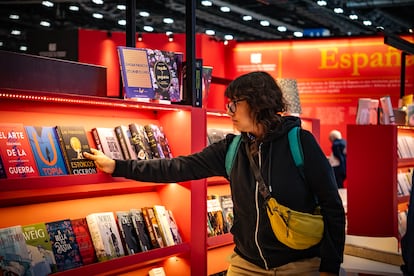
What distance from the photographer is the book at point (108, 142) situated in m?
3.60

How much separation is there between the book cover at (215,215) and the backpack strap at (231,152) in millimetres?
1556

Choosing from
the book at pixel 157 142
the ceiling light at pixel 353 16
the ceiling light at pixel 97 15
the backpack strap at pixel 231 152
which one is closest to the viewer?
the backpack strap at pixel 231 152

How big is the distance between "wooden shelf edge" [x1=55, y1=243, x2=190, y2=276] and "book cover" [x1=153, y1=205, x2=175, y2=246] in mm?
61

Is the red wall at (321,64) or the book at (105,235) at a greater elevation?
the red wall at (321,64)

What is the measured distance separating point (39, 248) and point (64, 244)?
177 mm

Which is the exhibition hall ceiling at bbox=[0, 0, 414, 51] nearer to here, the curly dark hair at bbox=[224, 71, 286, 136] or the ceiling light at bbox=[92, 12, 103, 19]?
the ceiling light at bbox=[92, 12, 103, 19]

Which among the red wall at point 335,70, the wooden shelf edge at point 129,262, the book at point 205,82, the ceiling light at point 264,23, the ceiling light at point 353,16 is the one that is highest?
the ceiling light at point 264,23

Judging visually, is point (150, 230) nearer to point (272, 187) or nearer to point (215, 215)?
point (215, 215)

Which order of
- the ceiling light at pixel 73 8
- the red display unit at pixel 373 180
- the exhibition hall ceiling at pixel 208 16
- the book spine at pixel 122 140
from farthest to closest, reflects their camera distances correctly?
the ceiling light at pixel 73 8, the exhibition hall ceiling at pixel 208 16, the red display unit at pixel 373 180, the book spine at pixel 122 140

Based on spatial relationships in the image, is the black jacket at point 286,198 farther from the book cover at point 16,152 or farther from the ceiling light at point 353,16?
the ceiling light at point 353,16

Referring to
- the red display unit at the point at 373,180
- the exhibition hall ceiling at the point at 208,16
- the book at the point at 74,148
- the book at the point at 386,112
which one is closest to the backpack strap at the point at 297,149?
the book at the point at 74,148

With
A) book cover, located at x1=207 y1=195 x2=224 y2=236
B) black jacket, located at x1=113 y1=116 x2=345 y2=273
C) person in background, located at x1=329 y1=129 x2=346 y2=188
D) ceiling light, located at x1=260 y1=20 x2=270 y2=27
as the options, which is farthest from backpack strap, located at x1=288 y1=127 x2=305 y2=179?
ceiling light, located at x1=260 y1=20 x2=270 y2=27

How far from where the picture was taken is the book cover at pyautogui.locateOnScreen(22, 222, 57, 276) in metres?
3.05

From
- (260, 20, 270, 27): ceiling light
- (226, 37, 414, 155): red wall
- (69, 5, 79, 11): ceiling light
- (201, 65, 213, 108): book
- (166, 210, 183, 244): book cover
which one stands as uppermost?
(69, 5, 79, 11): ceiling light
